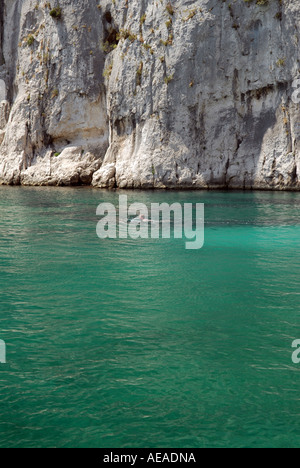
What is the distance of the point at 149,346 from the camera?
6289mm

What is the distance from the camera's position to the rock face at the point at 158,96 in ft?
105

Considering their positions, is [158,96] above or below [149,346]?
above

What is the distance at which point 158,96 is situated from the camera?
35250 mm

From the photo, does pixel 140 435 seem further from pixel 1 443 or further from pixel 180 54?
pixel 180 54

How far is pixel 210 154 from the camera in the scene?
34312mm

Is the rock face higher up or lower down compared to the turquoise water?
higher up

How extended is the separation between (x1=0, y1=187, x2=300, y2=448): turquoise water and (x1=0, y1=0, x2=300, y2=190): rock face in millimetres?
21596

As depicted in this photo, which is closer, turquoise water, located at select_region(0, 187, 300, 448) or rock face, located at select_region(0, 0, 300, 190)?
turquoise water, located at select_region(0, 187, 300, 448)

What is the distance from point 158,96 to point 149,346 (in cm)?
3110

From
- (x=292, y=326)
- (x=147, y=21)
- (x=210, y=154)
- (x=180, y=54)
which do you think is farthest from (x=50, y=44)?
(x=292, y=326)

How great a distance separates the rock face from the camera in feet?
105

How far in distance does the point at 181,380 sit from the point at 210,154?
98.5ft

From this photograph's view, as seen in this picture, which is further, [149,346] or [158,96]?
[158,96]

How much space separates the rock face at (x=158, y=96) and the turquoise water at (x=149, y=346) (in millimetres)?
21596
